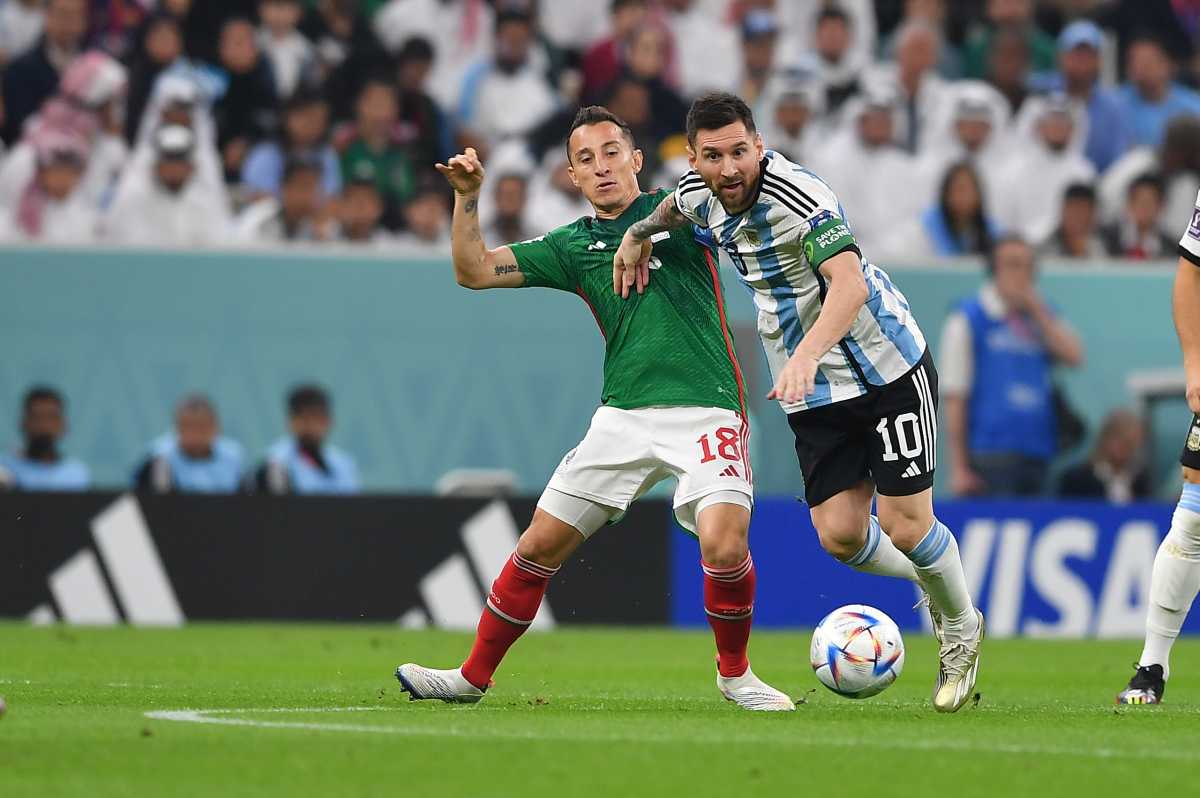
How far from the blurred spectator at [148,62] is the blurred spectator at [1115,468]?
774 centimetres

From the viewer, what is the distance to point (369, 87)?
54.1 ft

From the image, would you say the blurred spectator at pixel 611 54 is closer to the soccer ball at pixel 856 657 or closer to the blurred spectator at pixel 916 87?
the blurred spectator at pixel 916 87

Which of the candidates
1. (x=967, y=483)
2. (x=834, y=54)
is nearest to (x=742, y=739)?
(x=967, y=483)

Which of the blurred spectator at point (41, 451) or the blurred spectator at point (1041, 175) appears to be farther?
the blurred spectator at point (1041, 175)

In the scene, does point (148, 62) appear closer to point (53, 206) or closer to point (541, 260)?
point (53, 206)

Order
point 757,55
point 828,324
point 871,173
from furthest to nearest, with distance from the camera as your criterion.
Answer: point 757,55 < point 871,173 < point 828,324

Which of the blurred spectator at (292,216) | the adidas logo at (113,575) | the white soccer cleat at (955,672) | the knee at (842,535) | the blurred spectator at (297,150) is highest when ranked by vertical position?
the blurred spectator at (297,150)

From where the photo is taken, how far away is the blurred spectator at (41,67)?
53.2ft

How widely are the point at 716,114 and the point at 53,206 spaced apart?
9262 mm

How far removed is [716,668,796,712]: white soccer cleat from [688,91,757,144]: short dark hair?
2108 millimetres

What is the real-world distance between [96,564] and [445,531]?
2.42 m

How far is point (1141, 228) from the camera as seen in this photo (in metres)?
17.1

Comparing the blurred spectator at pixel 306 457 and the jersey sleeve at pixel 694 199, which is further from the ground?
the jersey sleeve at pixel 694 199

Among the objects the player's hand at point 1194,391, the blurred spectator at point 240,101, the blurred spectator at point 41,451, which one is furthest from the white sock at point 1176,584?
the blurred spectator at point 240,101
